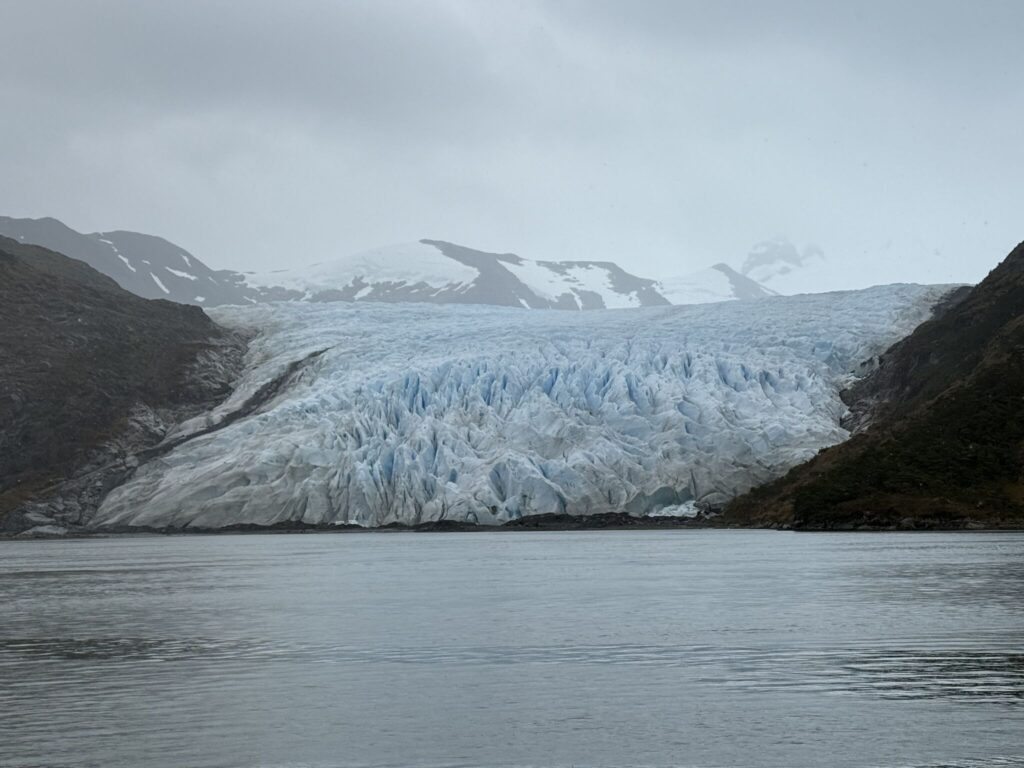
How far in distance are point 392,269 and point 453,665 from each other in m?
169

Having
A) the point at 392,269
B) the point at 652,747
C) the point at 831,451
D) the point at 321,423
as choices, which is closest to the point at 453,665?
the point at 652,747

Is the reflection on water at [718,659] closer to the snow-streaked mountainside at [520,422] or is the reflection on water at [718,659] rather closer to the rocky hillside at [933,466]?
the rocky hillside at [933,466]

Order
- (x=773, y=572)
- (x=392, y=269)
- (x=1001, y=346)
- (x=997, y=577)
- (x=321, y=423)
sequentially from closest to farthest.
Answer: (x=997, y=577)
(x=773, y=572)
(x=1001, y=346)
(x=321, y=423)
(x=392, y=269)

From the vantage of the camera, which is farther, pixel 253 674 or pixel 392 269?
pixel 392 269

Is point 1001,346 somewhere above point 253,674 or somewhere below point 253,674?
above

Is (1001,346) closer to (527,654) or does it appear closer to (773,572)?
(773,572)

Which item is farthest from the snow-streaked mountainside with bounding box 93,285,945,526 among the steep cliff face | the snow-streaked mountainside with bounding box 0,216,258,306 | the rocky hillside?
the snow-streaked mountainside with bounding box 0,216,258,306

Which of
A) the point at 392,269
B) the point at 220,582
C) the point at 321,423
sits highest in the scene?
the point at 392,269

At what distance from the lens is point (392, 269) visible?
608ft

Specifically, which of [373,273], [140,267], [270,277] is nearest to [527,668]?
[373,273]

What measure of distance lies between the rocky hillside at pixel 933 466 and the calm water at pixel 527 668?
19.4 meters

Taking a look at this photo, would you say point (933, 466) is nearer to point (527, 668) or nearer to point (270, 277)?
point (527, 668)

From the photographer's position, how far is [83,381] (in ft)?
275

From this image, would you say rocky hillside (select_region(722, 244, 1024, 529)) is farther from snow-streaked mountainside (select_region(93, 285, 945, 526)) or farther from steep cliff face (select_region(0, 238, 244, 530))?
steep cliff face (select_region(0, 238, 244, 530))
